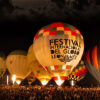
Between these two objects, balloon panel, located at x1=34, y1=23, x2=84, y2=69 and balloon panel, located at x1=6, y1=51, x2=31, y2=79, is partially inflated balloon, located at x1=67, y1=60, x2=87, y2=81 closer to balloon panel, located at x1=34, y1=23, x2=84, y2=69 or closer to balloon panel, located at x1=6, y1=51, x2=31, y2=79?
balloon panel, located at x1=6, y1=51, x2=31, y2=79

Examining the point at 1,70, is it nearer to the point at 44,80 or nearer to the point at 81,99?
the point at 44,80

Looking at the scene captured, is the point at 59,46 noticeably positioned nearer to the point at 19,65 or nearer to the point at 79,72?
the point at 79,72

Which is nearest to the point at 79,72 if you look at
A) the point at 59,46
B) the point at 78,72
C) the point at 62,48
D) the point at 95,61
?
the point at 78,72

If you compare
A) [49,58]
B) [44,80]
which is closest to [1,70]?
Answer: [44,80]

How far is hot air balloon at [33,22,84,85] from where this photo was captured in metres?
17.1

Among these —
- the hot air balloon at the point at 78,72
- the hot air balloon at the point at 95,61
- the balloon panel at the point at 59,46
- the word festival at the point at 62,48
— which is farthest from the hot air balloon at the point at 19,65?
the word festival at the point at 62,48

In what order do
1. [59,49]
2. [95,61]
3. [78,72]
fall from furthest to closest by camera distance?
[78,72] < [95,61] < [59,49]

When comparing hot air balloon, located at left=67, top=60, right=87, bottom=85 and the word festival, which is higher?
the word festival

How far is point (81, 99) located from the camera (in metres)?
11.0

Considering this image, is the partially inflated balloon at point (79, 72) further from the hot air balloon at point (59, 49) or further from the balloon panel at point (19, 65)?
the hot air balloon at point (59, 49)

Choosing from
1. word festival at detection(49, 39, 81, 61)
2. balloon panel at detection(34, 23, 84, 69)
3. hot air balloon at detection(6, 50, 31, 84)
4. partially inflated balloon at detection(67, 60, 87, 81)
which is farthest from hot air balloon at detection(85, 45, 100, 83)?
hot air balloon at detection(6, 50, 31, 84)

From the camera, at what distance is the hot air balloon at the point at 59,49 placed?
674 inches

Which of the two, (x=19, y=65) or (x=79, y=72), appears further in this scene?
(x=19, y=65)

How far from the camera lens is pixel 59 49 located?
1706cm
